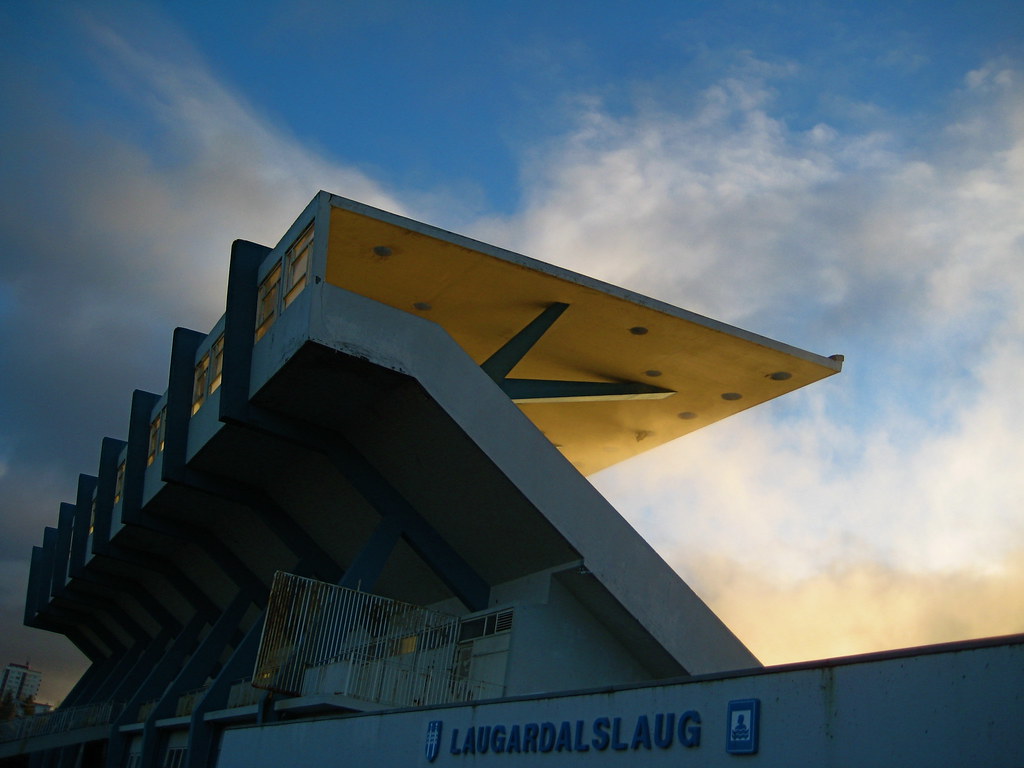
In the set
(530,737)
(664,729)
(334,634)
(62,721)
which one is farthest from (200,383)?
(62,721)

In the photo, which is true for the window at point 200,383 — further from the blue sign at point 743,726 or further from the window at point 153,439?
the blue sign at point 743,726

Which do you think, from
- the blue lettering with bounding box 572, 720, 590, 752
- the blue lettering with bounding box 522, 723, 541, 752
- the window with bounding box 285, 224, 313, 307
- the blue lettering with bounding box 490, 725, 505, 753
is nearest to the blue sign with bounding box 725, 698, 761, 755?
the blue lettering with bounding box 572, 720, 590, 752

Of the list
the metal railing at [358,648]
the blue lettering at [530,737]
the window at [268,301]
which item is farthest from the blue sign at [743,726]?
the window at [268,301]

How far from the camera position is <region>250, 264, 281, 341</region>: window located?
2133 centimetres

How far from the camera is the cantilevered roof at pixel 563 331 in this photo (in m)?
22.2

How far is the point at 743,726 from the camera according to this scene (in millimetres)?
8828

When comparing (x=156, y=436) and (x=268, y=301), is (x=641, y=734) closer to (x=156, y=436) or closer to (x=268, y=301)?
(x=268, y=301)

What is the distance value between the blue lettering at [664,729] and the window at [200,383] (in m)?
17.7

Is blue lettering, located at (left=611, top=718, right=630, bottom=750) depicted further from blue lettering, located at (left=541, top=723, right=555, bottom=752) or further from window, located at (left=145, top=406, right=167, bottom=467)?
window, located at (left=145, top=406, right=167, bottom=467)

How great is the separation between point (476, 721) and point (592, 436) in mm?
20678

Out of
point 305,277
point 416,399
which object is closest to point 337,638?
point 416,399

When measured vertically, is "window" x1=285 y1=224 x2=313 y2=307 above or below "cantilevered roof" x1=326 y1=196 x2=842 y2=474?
below

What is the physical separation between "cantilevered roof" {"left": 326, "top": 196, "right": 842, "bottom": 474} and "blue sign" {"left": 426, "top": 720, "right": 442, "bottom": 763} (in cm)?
1101

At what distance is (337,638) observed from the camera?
1975 cm
